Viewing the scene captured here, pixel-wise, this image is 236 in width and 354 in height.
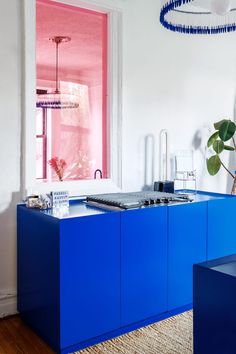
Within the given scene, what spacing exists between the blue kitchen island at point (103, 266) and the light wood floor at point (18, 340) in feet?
0.17

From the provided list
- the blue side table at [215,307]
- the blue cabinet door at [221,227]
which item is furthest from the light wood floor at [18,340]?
the blue cabinet door at [221,227]

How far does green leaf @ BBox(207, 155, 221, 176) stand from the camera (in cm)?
356

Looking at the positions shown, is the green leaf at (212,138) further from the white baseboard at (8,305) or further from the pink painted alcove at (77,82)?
the white baseboard at (8,305)

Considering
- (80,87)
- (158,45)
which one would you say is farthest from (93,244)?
(158,45)

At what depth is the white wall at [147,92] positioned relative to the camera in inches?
104

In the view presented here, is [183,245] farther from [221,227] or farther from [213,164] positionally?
[213,164]

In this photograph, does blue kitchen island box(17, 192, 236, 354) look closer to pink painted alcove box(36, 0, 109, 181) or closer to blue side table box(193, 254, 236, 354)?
pink painted alcove box(36, 0, 109, 181)

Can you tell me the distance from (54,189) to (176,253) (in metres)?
1.01

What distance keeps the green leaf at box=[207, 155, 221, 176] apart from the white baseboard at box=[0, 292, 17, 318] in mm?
2030

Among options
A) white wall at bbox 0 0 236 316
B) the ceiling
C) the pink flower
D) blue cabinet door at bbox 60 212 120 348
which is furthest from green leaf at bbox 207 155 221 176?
blue cabinet door at bbox 60 212 120 348

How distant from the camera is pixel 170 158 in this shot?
356 cm

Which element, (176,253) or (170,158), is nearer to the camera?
(176,253)

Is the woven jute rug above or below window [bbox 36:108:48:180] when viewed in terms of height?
below

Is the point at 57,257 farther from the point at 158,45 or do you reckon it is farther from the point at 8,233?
the point at 158,45
